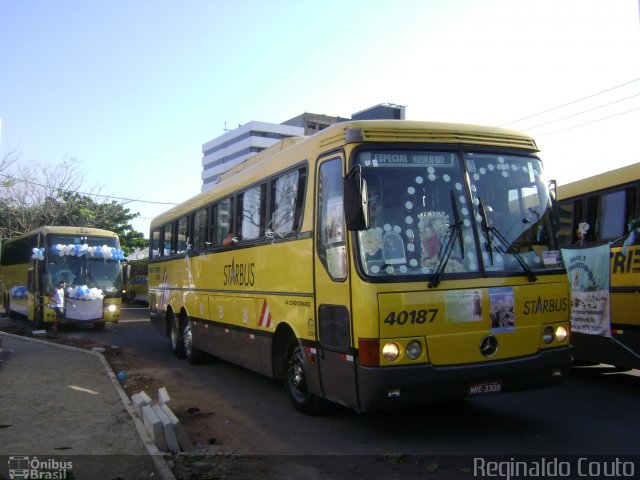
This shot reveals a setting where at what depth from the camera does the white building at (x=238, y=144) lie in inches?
4500

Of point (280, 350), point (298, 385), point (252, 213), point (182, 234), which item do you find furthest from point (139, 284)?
point (298, 385)

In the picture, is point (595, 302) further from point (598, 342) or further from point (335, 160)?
point (335, 160)

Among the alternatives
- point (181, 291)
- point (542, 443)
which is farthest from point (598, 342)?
point (181, 291)

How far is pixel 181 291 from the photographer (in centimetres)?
1305

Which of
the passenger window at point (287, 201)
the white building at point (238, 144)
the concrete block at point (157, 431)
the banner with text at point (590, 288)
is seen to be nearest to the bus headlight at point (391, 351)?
the passenger window at point (287, 201)

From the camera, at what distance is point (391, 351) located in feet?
18.4

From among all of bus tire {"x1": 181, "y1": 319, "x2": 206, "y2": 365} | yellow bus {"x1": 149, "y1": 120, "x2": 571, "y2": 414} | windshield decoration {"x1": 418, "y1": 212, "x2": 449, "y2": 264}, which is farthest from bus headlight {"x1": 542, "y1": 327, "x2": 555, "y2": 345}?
bus tire {"x1": 181, "y1": 319, "x2": 206, "y2": 365}

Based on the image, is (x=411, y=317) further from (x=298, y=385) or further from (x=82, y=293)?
(x=82, y=293)

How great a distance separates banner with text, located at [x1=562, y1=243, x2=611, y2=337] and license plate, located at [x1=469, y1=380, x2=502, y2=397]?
391cm

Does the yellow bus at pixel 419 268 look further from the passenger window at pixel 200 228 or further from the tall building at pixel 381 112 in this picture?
the passenger window at pixel 200 228

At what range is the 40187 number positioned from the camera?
18.5 ft

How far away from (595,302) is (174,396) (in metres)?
6.75

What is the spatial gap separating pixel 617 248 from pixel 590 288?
2.79 feet

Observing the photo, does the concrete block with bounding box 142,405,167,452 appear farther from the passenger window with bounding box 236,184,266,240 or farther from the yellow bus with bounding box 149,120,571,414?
the passenger window with bounding box 236,184,266,240
